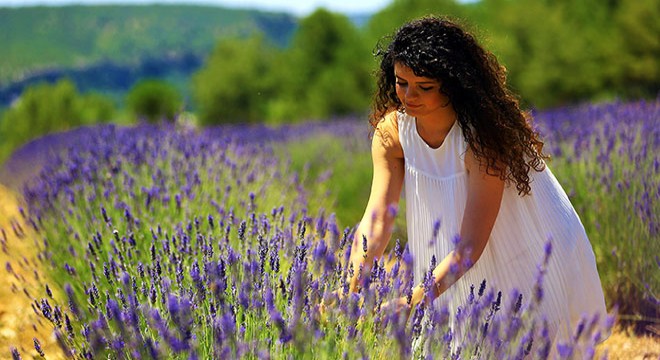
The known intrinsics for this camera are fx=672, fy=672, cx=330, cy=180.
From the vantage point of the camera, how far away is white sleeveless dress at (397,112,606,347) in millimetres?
2033

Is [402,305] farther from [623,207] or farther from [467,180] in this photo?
[623,207]

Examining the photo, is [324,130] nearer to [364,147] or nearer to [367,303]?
[364,147]

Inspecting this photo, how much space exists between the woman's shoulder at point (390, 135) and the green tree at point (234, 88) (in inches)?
1476

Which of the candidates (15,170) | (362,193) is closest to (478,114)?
(362,193)

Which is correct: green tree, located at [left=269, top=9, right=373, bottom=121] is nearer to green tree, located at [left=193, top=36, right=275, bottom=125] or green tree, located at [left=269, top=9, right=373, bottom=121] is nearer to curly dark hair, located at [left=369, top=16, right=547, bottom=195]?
green tree, located at [left=193, top=36, right=275, bottom=125]

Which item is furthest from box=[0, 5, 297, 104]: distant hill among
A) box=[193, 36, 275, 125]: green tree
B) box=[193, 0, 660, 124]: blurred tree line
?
box=[193, 0, 660, 124]: blurred tree line

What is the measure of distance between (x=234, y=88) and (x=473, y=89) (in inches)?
1641

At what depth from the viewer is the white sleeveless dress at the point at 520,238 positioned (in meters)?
2.03

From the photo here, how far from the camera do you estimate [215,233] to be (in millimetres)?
2475

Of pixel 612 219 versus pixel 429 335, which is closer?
pixel 429 335

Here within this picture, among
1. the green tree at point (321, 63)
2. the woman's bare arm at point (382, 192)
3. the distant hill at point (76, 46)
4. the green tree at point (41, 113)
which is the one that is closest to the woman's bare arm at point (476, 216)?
the woman's bare arm at point (382, 192)

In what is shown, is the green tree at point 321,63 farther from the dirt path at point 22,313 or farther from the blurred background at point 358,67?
the dirt path at point 22,313

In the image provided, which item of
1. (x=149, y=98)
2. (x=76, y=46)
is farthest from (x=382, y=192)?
(x=76, y=46)

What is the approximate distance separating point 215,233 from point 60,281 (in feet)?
2.36
